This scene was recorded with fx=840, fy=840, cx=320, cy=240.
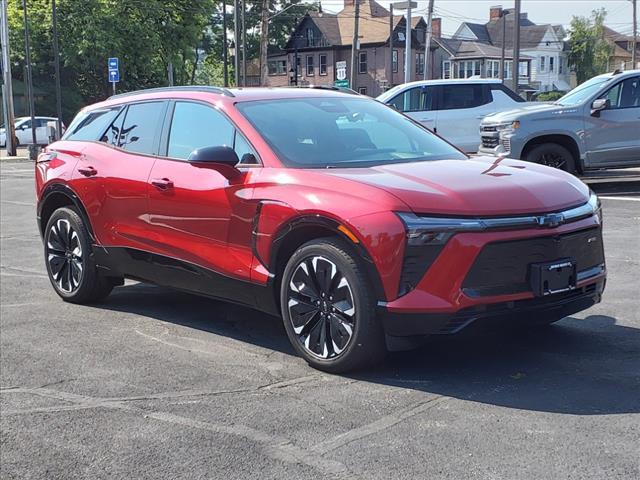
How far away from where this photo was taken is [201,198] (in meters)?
5.54

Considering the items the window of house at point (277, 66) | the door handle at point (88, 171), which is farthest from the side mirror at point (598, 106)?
the window of house at point (277, 66)

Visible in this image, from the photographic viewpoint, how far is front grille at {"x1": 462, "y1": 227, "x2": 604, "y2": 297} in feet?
14.4

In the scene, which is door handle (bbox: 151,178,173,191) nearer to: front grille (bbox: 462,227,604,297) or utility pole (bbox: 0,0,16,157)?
front grille (bbox: 462,227,604,297)

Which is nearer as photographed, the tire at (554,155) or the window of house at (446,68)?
the tire at (554,155)

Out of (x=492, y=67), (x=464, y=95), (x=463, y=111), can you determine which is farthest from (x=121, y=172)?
(x=492, y=67)

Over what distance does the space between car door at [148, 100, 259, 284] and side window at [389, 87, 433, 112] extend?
39.3ft

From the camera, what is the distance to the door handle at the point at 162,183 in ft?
19.1

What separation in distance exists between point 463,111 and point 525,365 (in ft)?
43.4

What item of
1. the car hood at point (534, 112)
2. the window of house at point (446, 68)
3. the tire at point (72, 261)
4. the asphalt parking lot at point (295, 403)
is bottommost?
the asphalt parking lot at point (295, 403)

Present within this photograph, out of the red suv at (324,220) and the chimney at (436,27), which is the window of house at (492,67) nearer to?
the chimney at (436,27)

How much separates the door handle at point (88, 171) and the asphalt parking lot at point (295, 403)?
113cm

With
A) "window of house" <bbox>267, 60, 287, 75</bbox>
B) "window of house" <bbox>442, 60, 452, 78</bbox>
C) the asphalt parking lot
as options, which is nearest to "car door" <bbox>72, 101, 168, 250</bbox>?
the asphalt parking lot

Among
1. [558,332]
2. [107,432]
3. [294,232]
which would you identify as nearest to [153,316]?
[294,232]

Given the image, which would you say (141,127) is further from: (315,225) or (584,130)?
(584,130)
